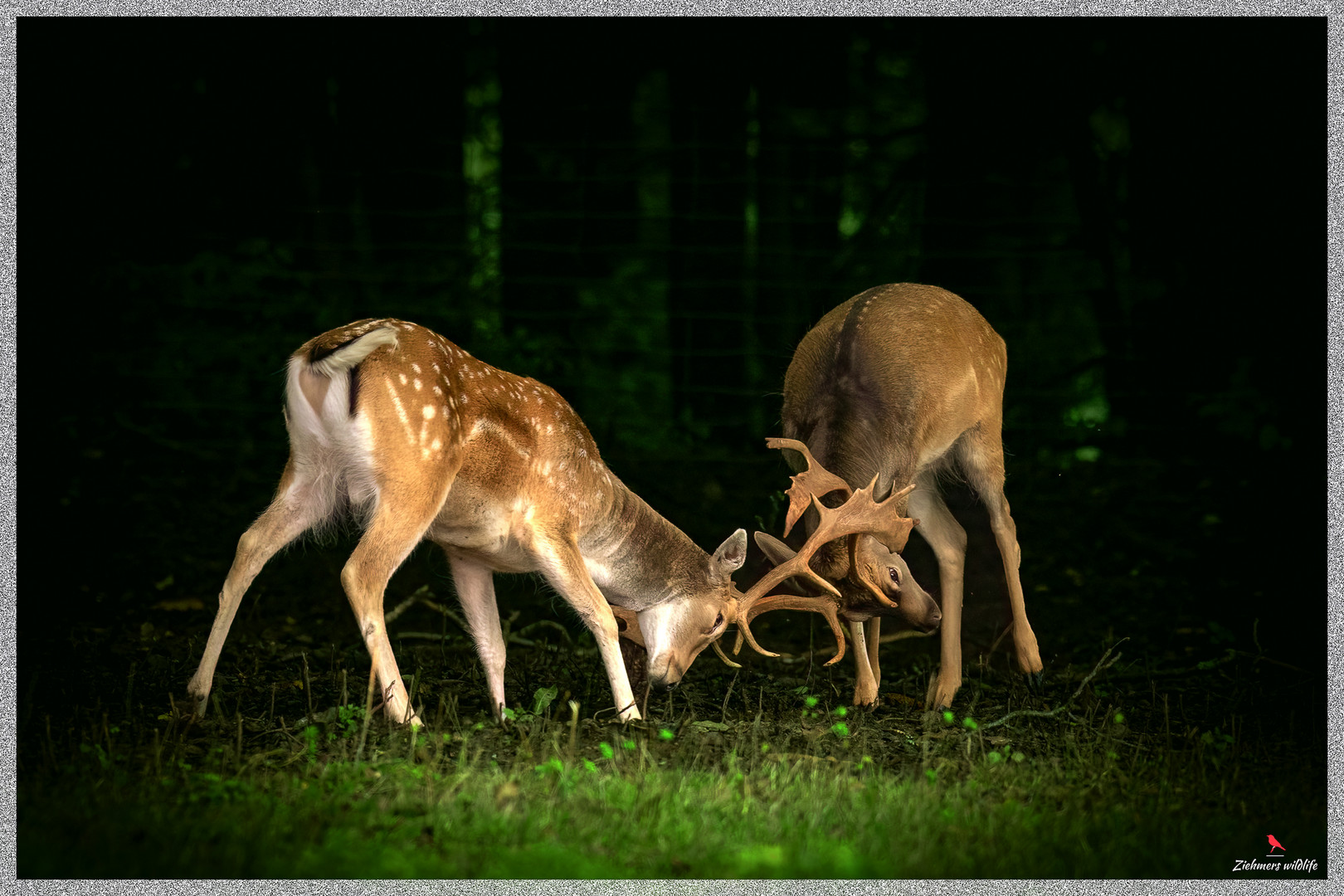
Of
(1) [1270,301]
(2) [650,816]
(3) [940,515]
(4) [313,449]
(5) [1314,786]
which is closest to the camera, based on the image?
(2) [650,816]

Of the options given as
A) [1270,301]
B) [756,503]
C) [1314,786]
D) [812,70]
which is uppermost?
[812,70]

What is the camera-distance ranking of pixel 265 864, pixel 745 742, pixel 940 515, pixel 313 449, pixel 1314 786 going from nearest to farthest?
pixel 265 864 → pixel 1314 786 → pixel 745 742 → pixel 313 449 → pixel 940 515

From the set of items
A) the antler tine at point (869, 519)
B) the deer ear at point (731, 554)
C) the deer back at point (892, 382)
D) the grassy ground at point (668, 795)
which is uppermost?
the deer back at point (892, 382)

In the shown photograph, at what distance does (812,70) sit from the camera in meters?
7.84

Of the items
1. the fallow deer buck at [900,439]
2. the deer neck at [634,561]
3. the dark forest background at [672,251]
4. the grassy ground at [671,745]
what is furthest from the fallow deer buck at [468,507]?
the dark forest background at [672,251]

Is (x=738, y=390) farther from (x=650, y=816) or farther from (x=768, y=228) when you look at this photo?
(x=650, y=816)

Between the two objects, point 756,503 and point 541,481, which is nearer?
point 541,481

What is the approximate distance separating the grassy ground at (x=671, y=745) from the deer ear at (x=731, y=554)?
512 millimetres

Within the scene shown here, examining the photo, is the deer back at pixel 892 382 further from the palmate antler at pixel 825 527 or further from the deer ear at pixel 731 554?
the deer ear at pixel 731 554

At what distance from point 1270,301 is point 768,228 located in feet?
8.48

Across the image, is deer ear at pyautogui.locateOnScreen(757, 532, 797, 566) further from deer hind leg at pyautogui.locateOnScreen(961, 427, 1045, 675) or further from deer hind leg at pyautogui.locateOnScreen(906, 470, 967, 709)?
deer hind leg at pyautogui.locateOnScreen(961, 427, 1045, 675)

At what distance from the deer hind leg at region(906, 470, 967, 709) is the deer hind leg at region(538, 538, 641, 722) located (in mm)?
1416

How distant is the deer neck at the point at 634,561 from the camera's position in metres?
5.68

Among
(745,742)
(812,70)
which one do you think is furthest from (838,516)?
(812,70)
